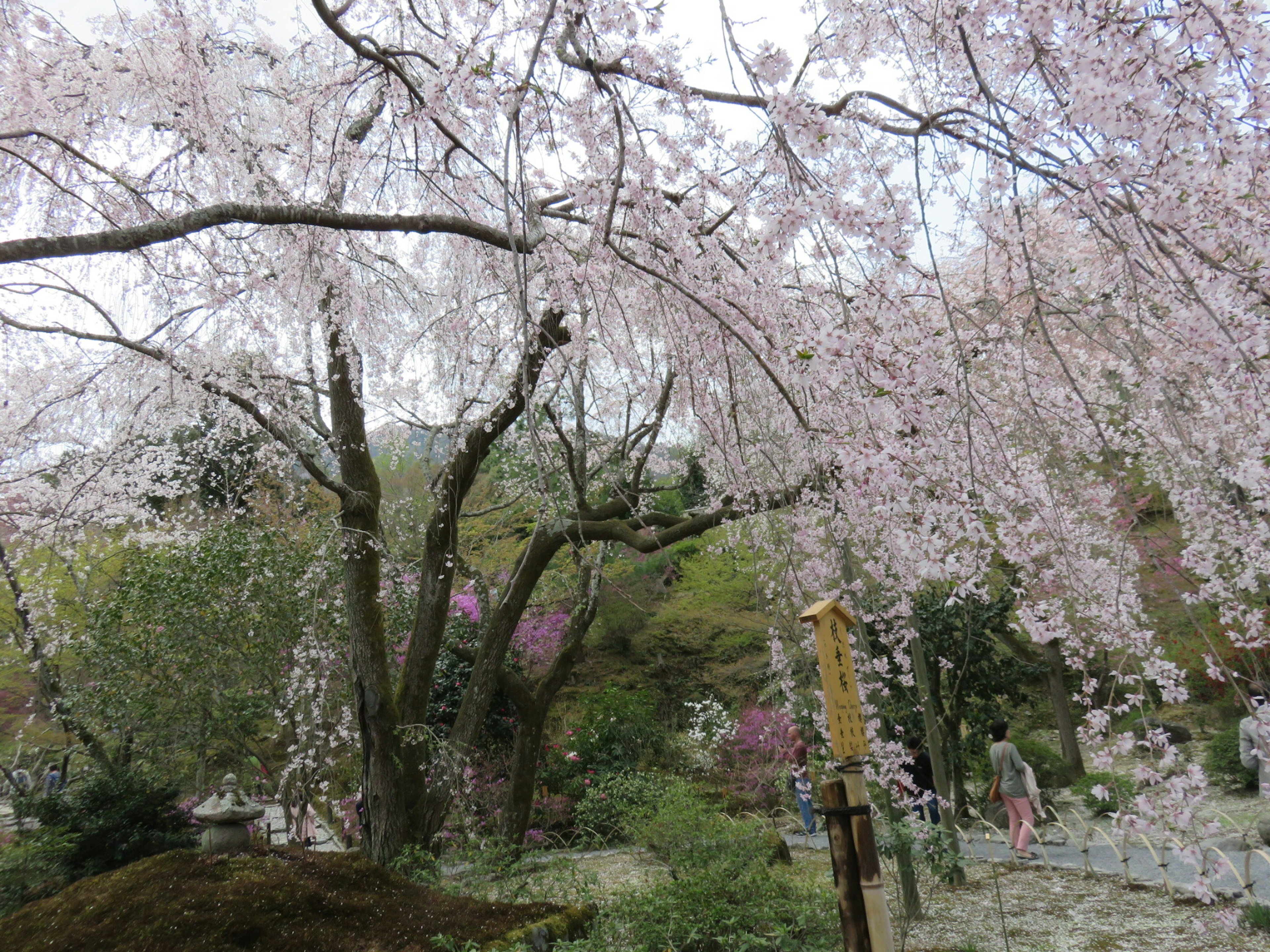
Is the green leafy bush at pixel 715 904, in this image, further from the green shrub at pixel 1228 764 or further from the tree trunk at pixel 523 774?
the green shrub at pixel 1228 764

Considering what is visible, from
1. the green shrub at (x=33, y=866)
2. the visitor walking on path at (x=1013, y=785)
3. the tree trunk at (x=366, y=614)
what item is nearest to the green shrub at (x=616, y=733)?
the tree trunk at (x=366, y=614)

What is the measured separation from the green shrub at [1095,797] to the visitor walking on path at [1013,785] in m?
0.76

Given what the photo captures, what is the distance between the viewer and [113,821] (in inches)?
180

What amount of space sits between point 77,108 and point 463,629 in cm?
605

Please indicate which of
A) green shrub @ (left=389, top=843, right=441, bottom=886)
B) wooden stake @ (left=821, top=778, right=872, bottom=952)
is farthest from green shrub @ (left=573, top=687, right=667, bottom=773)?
wooden stake @ (left=821, top=778, right=872, bottom=952)

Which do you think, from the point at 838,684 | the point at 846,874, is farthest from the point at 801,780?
the point at 838,684

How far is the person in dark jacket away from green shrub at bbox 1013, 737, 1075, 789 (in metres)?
1.64

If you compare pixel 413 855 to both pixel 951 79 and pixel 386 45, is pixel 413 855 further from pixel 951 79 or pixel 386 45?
pixel 951 79

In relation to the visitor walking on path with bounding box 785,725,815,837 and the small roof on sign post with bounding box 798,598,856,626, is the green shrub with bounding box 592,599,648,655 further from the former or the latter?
the small roof on sign post with bounding box 798,598,856,626

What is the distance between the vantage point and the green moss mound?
2918 mm

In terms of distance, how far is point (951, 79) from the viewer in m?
2.90

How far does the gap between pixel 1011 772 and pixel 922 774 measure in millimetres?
835

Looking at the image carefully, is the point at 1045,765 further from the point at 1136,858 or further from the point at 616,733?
the point at 616,733

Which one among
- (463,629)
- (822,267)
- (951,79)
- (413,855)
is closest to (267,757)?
(463,629)
